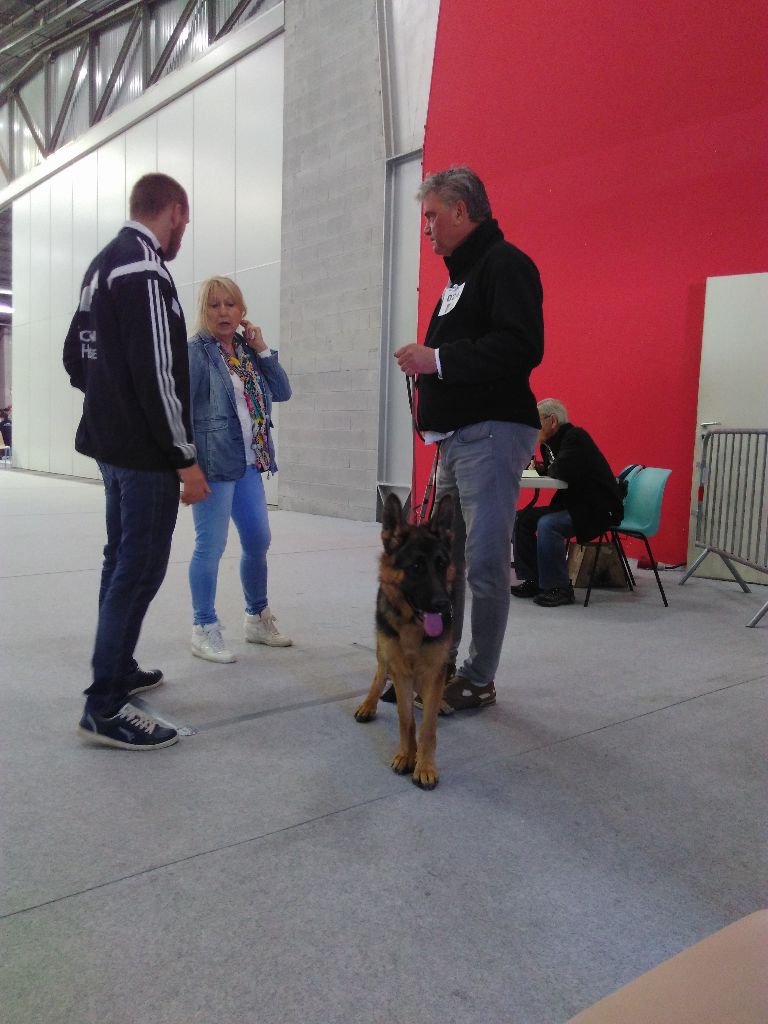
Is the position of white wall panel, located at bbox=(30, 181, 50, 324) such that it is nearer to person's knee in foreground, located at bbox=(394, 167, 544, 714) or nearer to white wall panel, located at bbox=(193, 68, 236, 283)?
white wall panel, located at bbox=(193, 68, 236, 283)

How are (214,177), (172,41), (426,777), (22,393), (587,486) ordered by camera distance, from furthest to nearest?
(22,393) → (172,41) → (214,177) → (587,486) → (426,777)

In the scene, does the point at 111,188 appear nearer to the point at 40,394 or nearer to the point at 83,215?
the point at 83,215

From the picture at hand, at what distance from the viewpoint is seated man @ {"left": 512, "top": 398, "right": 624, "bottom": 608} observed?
3848 millimetres

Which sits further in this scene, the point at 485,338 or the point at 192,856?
the point at 485,338

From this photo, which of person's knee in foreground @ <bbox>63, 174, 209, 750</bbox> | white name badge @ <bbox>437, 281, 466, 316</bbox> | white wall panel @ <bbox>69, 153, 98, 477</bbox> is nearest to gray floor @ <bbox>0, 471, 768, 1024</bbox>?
person's knee in foreground @ <bbox>63, 174, 209, 750</bbox>

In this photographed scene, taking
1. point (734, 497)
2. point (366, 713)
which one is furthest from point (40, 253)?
point (366, 713)

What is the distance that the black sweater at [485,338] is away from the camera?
6.78ft

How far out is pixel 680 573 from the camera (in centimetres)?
464

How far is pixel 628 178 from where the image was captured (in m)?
4.86

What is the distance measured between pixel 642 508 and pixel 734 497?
692mm

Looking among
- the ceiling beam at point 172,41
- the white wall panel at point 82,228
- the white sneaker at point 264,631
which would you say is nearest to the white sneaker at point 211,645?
the white sneaker at point 264,631

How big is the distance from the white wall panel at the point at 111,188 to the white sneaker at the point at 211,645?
32.3 ft

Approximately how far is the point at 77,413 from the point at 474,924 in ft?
41.1

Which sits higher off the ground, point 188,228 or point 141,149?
point 141,149
